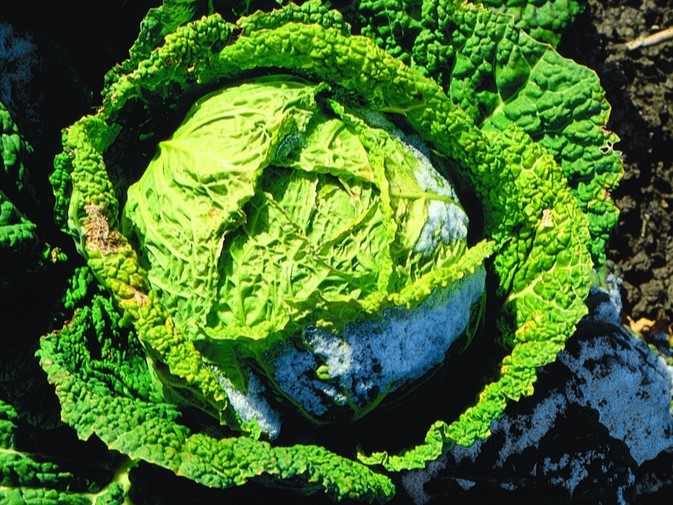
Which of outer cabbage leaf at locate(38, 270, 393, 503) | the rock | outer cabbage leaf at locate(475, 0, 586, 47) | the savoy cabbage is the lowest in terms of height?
the rock

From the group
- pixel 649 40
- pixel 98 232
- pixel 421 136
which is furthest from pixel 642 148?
pixel 98 232

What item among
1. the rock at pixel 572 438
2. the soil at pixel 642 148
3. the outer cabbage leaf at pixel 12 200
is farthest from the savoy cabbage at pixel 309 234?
the soil at pixel 642 148

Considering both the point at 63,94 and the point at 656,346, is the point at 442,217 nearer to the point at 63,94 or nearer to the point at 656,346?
the point at 63,94

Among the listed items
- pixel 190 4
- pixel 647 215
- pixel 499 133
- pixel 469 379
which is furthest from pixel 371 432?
pixel 647 215

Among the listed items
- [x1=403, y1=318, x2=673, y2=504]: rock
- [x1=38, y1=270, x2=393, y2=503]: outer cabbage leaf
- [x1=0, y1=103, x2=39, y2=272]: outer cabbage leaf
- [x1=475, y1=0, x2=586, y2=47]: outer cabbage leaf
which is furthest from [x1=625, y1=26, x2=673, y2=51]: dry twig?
[x1=0, y1=103, x2=39, y2=272]: outer cabbage leaf

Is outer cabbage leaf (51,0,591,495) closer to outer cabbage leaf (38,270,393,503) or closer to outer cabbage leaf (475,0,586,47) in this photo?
outer cabbage leaf (38,270,393,503)

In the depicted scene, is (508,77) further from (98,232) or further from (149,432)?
(149,432)
